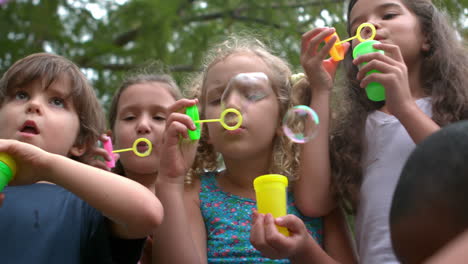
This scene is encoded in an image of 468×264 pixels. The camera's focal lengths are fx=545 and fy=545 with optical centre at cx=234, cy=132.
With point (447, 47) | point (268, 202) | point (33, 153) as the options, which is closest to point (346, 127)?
point (447, 47)

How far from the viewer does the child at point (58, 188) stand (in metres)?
1.59

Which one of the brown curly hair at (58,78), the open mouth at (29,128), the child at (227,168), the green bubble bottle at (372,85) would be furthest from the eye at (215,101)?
the open mouth at (29,128)

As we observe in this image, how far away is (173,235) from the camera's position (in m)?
1.87

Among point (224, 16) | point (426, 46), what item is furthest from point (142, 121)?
point (224, 16)

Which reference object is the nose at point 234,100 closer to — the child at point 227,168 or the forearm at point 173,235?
the child at point 227,168

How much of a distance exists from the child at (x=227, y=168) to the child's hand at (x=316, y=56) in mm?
185

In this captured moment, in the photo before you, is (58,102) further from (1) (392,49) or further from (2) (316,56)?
(1) (392,49)

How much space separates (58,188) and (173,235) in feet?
1.40

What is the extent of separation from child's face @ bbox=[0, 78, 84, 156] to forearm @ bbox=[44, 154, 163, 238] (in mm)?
278

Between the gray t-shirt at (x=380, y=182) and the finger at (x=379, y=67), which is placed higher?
the finger at (x=379, y=67)

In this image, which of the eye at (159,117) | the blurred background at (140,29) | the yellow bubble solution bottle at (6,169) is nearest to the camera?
the yellow bubble solution bottle at (6,169)

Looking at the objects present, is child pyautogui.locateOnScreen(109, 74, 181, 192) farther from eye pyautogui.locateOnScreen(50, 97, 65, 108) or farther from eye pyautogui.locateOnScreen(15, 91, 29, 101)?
eye pyautogui.locateOnScreen(15, 91, 29, 101)

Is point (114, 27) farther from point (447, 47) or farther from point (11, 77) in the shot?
point (447, 47)

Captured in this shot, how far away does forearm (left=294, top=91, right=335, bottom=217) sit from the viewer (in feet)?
6.59
